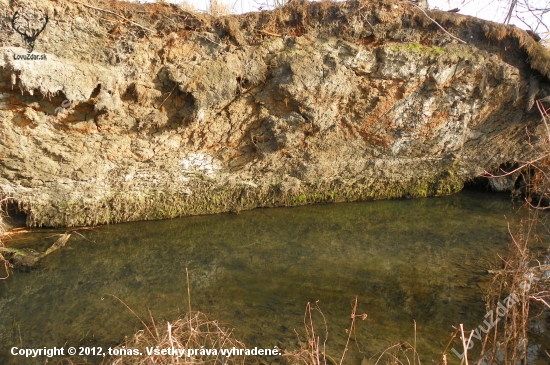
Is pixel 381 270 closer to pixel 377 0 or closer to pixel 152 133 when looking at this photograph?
pixel 152 133

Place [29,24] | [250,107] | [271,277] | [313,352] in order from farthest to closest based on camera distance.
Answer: [250,107] < [29,24] < [271,277] < [313,352]

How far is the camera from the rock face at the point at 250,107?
527cm

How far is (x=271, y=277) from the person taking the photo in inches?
166

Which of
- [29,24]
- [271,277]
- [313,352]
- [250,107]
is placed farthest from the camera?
[250,107]

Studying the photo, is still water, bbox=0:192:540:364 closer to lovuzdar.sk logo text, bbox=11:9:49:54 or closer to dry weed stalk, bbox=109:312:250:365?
dry weed stalk, bbox=109:312:250:365

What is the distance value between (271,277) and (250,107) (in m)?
2.92

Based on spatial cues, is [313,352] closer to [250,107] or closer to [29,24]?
[250,107]

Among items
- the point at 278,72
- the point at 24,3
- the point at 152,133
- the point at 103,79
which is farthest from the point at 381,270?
the point at 24,3

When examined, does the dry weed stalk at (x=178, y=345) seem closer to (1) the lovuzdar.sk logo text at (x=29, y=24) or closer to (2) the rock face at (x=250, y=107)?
(2) the rock face at (x=250, y=107)

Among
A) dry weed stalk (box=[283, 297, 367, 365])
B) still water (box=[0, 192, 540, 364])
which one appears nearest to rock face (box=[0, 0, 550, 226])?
still water (box=[0, 192, 540, 364])

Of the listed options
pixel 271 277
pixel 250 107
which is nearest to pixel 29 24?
pixel 250 107

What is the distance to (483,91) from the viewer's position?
657 cm

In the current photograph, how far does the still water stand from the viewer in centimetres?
335

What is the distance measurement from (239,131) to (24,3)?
321cm
